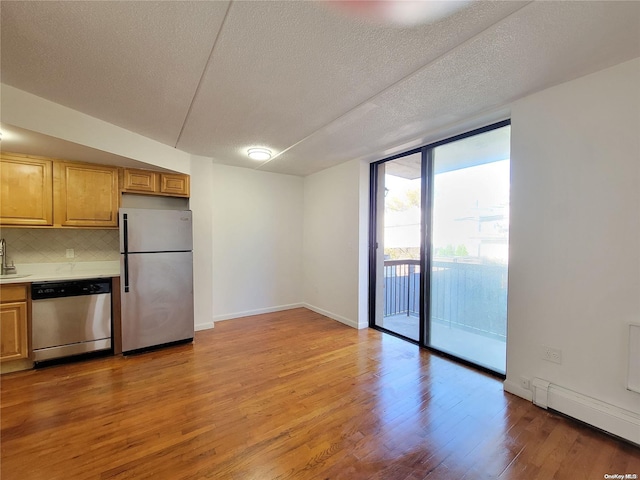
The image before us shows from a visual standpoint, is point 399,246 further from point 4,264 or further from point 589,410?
point 4,264

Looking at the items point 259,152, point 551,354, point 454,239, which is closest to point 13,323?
point 259,152

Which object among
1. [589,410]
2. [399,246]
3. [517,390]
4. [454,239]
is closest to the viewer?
[589,410]

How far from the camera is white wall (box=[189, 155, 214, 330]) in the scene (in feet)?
12.4

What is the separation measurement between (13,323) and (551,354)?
194 inches

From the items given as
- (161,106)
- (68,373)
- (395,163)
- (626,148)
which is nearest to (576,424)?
(626,148)

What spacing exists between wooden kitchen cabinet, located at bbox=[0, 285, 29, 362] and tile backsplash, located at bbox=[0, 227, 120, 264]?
2.25ft

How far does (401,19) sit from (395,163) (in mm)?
2534

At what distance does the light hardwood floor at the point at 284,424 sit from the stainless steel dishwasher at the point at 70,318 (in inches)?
7.8

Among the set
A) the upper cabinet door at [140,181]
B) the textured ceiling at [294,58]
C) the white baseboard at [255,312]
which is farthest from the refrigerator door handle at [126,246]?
the white baseboard at [255,312]

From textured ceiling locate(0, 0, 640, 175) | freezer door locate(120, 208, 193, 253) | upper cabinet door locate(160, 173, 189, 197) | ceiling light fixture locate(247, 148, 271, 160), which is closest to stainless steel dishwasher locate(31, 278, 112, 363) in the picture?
freezer door locate(120, 208, 193, 253)

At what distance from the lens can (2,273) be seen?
284 cm

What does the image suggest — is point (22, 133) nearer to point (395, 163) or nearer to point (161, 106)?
point (161, 106)

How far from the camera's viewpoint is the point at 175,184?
3.55 meters

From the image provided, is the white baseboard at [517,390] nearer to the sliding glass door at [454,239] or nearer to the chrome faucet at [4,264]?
the sliding glass door at [454,239]
